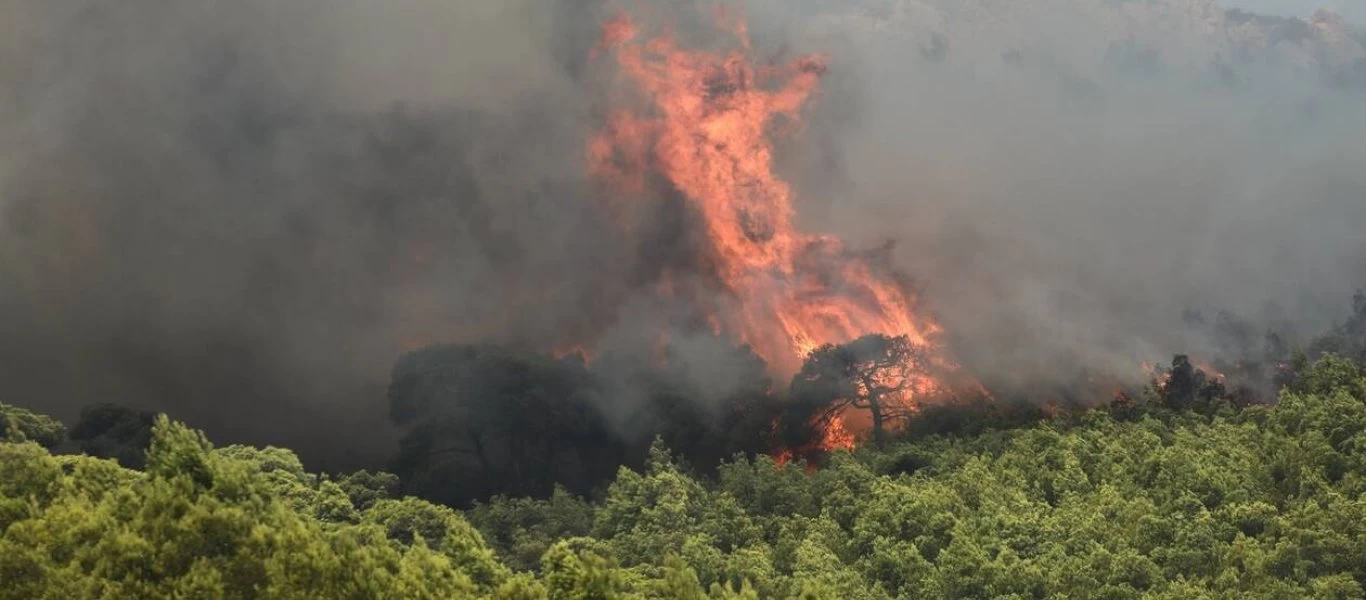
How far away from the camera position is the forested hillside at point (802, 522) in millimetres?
37750

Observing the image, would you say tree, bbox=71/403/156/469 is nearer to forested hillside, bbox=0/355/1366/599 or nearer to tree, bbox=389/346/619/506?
forested hillside, bbox=0/355/1366/599

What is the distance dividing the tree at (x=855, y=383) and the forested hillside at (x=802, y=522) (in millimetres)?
6210

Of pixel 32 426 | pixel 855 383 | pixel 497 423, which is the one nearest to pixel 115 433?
pixel 32 426

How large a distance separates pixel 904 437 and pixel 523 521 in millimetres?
31118

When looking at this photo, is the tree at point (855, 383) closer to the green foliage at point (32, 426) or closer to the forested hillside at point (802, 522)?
the forested hillside at point (802, 522)

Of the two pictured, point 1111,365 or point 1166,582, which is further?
point 1111,365

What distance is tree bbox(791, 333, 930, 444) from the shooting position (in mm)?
102438

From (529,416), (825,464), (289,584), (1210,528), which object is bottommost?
(289,584)

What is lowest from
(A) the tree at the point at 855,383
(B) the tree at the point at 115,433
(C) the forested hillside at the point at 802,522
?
(C) the forested hillside at the point at 802,522

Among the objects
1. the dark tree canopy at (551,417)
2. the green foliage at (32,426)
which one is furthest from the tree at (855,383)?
the green foliage at (32,426)

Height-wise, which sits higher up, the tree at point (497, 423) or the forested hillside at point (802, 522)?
the tree at point (497, 423)

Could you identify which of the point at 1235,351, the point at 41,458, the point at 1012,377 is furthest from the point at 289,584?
the point at 1235,351

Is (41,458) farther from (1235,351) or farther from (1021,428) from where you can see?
(1235,351)

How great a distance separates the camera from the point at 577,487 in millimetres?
101500
